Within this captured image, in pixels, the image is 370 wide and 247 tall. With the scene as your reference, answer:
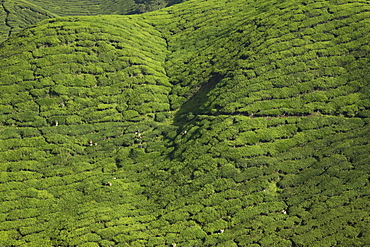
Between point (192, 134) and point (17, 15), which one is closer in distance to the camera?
point (192, 134)

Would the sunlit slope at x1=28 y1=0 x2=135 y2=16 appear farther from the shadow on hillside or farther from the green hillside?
the shadow on hillside

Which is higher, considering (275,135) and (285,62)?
(285,62)

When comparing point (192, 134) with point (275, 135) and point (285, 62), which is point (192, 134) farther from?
point (285, 62)

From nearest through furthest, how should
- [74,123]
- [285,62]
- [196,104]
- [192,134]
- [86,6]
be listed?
[192,134] → [74,123] → [285,62] → [196,104] → [86,6]

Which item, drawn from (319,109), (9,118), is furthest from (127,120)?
(319,109)

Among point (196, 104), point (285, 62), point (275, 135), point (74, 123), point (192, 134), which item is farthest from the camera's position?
point (196, 104)

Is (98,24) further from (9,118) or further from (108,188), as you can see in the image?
(108,188)

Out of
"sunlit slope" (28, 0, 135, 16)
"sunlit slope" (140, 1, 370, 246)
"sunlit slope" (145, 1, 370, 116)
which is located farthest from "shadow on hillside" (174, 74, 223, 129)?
"sunlit slope" (28, 0, 135, 16)

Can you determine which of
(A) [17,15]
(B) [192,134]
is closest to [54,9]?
(A) [17,15]
